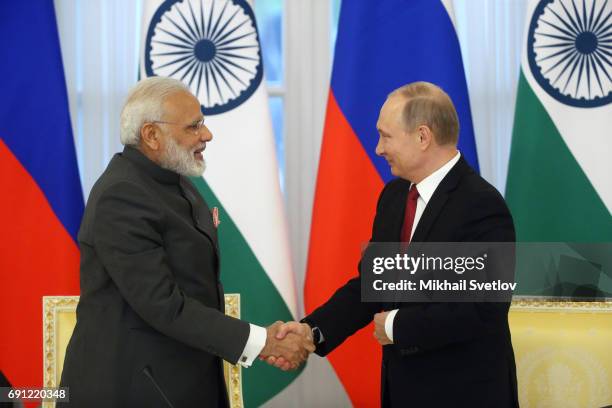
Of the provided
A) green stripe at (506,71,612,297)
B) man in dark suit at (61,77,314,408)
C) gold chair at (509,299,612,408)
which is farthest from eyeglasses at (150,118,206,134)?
green stripe at (506,71,612,297)

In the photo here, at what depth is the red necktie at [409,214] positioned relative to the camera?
2.34 metres

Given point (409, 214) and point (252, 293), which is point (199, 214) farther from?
point (252, 293)

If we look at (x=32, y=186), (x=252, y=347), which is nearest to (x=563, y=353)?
(x=252, y=347)

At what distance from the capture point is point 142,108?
224 cm

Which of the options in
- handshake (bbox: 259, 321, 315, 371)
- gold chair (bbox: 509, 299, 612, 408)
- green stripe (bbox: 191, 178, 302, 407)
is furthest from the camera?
green stripe (bbox: 191, 178, 302, 407)

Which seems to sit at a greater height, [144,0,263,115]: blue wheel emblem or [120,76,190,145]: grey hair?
[144,0,263,115]: blue wheel emblem

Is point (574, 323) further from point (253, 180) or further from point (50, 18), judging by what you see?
point (50, 18)

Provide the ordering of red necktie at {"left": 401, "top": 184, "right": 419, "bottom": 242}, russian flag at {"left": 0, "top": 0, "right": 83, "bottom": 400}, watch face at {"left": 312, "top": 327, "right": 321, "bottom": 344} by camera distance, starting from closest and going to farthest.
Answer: red necktie at {"left": 401, "top": 184, "right": 419, "bottom": 242} → watch face at {"left": 312, "top": 327, "right": 321, "bottom": 344} → russian flag at {"left": 0, "top": 0, "right": 83, "bottom": 400}

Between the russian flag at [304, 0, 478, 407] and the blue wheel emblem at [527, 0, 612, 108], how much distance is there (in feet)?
1.28

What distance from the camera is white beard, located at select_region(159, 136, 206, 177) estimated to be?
2277 mm

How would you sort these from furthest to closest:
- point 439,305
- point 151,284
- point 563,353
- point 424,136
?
point 563,353 < point 424,136 < point 439,305 < point 151,284

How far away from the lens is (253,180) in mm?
3436

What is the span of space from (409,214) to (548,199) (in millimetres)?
1426

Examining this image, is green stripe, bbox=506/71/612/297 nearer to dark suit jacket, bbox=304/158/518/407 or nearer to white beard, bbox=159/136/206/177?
dark suit jacket, bbox=304/158/518/407
